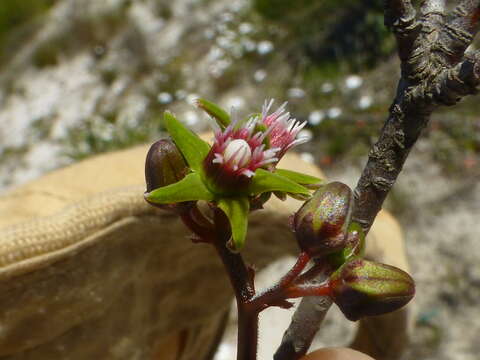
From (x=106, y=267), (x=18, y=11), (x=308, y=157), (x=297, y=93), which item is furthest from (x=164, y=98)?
(x=106, y=267)

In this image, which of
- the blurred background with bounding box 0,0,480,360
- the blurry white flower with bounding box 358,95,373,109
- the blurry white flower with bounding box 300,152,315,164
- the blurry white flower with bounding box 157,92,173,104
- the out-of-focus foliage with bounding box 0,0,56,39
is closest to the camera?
the blurred background with bounding box 0,0,480,360

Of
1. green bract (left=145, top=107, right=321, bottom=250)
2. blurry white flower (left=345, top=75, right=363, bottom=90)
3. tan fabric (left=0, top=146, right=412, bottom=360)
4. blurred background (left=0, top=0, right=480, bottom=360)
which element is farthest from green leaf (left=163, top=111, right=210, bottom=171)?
blurry white flower (left=345, top=75, right=363, bottom=90)

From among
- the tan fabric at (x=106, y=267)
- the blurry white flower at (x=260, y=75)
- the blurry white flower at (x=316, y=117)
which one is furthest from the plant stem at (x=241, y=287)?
the blurry white flower at (x=260, y=75)

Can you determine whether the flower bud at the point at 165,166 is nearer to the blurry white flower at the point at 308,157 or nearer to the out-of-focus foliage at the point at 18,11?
the blurry white flower at the point at 308,157

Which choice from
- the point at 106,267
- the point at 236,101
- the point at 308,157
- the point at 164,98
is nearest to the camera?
the point at 106,267

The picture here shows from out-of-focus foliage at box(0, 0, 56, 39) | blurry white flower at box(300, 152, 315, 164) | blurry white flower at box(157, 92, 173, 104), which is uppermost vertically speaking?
out-of-focus foliage at box(0, 0, 56, 39)

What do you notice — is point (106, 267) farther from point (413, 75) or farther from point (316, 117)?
point (316, 117)

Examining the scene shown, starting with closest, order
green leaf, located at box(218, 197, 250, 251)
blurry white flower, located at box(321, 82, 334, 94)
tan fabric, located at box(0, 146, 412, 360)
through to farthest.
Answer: green leaf, located at box(218, 197, 250, 251), tan fabric, located at box(0, 146, 412, 360), blurry white flower, located at box(321, 82, 334, 94)

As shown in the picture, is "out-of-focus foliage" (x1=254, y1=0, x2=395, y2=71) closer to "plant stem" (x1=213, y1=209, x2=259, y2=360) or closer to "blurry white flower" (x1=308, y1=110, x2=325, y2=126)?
"blurry white flower" (x1=308, y1=110, x2=325, y2=126)
